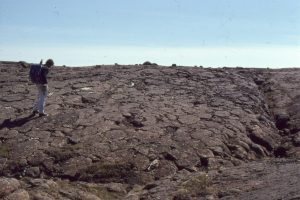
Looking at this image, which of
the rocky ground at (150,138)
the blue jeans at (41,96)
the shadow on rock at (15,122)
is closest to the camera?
the rocky ground at (150,138)

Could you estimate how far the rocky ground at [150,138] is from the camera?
28.9 ft

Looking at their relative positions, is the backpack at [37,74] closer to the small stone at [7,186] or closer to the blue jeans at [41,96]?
the blue jeans at [41,96]

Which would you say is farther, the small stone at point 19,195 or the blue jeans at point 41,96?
the blue jeans at point 41,96

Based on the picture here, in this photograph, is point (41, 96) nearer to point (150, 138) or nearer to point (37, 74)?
point (37, 74)

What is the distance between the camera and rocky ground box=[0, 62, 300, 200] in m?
8.80

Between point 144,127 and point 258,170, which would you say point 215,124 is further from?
point 258,170

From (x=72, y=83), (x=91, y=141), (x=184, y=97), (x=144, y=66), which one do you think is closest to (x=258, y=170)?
(x=91, y=141)

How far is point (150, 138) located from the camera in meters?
11.4

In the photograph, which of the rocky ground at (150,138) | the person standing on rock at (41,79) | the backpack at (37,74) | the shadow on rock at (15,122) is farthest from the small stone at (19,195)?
the backpack at (37,74)

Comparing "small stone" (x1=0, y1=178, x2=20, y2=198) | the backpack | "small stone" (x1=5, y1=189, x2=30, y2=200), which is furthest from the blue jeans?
"small stone" (x1=5, y1=189, x2=30, y2=200)

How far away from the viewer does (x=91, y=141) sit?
11.0 m

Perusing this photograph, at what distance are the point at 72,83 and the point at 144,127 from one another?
5454 mm

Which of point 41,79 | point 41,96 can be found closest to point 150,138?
point 41,96

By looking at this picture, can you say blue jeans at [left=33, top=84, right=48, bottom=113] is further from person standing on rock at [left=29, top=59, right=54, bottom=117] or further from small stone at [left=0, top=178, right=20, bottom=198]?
small stone at [left=0, top=178, right=20, bottom=198]
